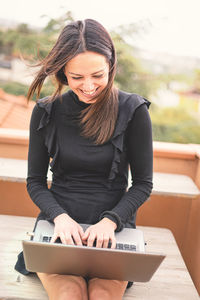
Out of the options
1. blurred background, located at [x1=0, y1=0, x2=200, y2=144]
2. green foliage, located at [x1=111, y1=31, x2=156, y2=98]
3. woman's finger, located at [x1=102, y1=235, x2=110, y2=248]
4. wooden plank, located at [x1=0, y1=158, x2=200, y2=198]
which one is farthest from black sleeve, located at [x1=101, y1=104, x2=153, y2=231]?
green foliage, located at [x1=111, y1=31, x2=156, y2=98]

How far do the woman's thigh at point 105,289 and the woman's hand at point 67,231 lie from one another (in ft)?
0.47

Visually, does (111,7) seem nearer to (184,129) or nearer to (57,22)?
(57,22)

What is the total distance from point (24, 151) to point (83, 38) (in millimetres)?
→ 1029

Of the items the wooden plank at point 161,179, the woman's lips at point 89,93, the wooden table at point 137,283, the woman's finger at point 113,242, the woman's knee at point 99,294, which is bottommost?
the wooden table at point 137,283

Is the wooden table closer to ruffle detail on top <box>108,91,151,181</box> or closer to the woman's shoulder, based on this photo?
ruffle detail on top <box>108,91,151,181</box>

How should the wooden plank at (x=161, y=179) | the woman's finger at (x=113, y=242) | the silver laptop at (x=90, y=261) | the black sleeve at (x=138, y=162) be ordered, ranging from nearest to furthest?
the silver laptop at (x=90, y=261) < the woman's finger at (x=113, y=242) < the black sleeve at (x=138, y=162) < the wooden plank at (x=161, y=179)

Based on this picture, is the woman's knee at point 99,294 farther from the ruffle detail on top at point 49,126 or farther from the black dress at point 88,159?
the ruffle detail on top at point 49,126

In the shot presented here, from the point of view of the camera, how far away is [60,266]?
119 cm

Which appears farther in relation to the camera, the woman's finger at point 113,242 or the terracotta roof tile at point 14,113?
the terracotta roof tile at point 14,113

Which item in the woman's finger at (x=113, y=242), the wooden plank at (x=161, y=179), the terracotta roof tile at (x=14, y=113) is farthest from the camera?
the terracotta roof tile at (x=14, y=113)

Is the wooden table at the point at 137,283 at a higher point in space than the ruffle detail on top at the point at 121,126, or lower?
lower

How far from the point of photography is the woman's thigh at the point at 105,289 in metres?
1.21

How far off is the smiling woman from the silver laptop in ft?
0.37

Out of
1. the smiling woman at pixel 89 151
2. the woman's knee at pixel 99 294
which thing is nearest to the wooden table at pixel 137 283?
the smiling woman at pixel 89 151
